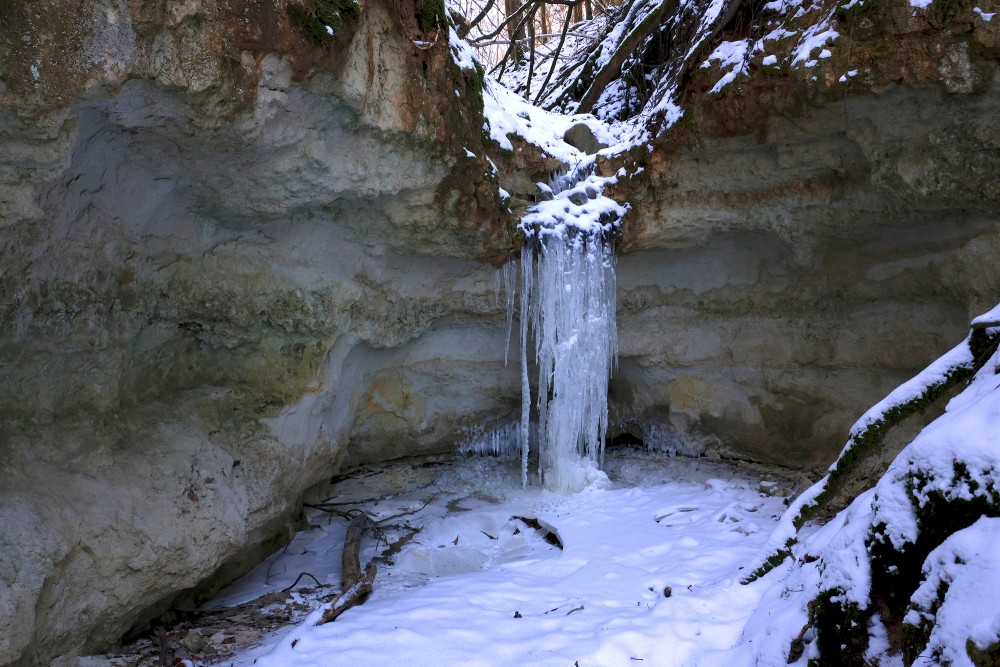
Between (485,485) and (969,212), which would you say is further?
(485,485)

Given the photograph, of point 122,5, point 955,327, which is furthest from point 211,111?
point 955,327

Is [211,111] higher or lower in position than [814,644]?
higher

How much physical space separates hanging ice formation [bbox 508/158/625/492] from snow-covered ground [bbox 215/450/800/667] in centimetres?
54

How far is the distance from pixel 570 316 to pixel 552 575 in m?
2.87

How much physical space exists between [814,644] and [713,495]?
13.2 feet

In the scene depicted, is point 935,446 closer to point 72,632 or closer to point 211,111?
point 211,111

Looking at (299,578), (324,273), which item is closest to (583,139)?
→ (324,273)

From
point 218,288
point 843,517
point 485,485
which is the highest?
point 218,288

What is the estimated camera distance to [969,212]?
211 inches

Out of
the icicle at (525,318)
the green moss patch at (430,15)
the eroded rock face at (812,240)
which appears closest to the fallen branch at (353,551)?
the icicle at (525,318)

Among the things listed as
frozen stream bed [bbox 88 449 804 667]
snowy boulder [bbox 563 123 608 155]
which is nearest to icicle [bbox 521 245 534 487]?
frozen stream bed [bbox 88 449 804 667]

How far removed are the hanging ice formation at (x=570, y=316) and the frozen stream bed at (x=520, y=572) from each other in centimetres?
53

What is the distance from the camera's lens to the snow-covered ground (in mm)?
3303

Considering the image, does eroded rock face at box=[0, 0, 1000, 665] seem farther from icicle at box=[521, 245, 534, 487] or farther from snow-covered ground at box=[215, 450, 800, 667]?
snow-covered ground at box=[215, 450, 800, 667]
